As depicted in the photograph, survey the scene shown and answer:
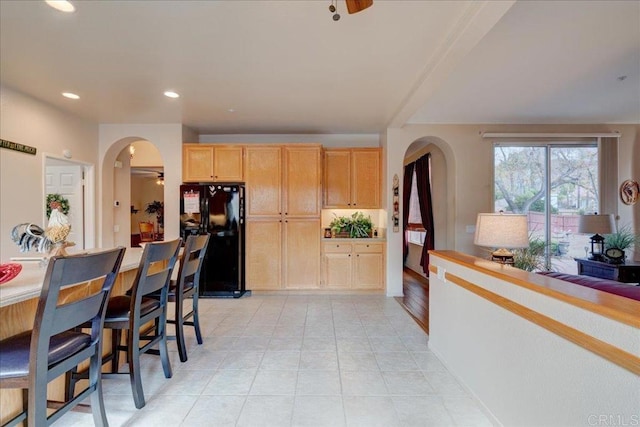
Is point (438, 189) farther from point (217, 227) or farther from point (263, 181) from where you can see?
point (217, 227)

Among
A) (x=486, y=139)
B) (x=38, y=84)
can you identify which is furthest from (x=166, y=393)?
(x=486, y=139)

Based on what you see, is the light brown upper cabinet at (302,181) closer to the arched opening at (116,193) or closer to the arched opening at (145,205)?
the arched opening at (116,193)

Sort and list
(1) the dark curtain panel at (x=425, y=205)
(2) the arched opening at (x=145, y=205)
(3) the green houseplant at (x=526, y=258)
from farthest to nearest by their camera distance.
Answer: (2) the arched opening at (x=145, y=205), (1) the dark curtain panel at (x=425, y=205), (3) the green houseplant at (x=526, y=258)

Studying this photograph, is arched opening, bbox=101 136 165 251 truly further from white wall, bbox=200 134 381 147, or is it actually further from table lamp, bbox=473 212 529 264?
table lamp, bbox=473 212 529 264

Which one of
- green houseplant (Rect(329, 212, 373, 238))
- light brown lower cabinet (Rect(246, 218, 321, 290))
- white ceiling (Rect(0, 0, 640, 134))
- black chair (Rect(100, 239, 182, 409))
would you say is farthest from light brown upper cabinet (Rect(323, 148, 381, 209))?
black chair (Rect(100, 239, 182, 409))

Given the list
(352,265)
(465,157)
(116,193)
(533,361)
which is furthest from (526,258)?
(116,193)

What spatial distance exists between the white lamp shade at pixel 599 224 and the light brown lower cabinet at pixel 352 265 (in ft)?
8.75

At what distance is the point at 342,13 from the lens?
2.08 m

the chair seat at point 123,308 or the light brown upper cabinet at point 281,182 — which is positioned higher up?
the light brown upper cabinet at point 281,182

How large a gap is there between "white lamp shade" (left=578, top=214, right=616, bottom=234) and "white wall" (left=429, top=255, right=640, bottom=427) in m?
2.91

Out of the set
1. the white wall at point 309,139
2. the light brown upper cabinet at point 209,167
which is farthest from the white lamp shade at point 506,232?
the light brown upper cabinet at point 209,167

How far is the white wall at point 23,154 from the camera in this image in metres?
3.28

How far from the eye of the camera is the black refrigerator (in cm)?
457

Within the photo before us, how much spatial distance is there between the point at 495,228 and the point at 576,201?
3.77m
